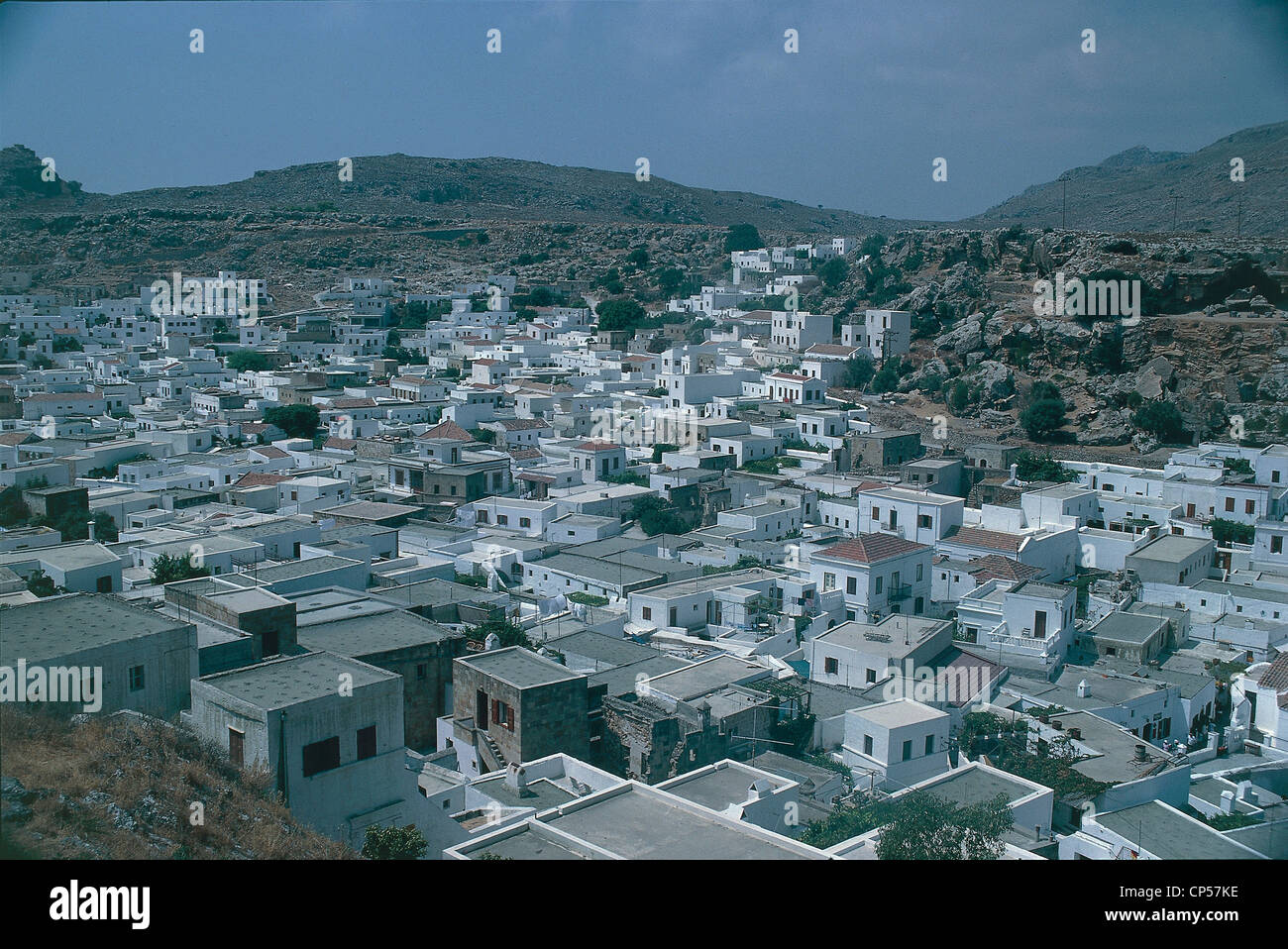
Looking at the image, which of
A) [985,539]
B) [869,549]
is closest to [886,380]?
[985,539]

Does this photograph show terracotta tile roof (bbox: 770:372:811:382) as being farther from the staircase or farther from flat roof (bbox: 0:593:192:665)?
flat roof (bbox: 0:593:192:665)

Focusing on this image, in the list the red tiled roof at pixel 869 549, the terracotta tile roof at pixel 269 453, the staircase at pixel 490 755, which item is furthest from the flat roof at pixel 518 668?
the terracotta tile roof at pixel 269 453

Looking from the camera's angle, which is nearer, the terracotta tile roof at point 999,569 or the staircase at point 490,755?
the staircase at point 490,755

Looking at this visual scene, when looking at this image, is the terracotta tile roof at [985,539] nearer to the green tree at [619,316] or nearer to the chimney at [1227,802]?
the chimney at [1227,802]

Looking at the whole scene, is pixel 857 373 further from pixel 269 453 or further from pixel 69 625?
pixel 69 625

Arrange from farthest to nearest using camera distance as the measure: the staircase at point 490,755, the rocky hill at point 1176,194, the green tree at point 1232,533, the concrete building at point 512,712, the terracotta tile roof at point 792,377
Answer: the rocky hill at point 1176,194 < the terracotta tile roof at point 792,377 < the green tree at point 1232,533 < the staircase at point 490,755 < the concrete building at point 512,712
